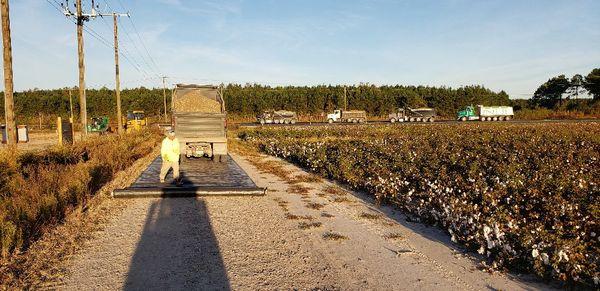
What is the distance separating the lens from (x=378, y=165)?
13.7 metres

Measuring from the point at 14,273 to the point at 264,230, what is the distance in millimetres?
3744

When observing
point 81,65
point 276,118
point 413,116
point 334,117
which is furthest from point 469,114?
point 81,65

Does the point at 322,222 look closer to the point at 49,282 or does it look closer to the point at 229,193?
the point at 229,193

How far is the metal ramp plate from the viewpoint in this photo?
998 centimetres

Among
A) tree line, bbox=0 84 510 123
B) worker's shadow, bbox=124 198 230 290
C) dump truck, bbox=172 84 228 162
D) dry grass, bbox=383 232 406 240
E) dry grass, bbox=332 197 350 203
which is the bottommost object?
dry grass, bbox=383 232 406 240

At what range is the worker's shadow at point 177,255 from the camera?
497cm

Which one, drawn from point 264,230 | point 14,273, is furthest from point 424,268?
point 14,273

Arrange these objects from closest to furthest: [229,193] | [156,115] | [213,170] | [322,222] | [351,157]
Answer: [322,222], [229,193], [213,170], [351,157], [156,115]

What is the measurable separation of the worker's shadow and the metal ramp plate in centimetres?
138

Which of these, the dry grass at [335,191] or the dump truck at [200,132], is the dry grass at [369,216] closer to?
the dry grass at [335,191]

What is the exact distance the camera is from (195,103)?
55.1ft

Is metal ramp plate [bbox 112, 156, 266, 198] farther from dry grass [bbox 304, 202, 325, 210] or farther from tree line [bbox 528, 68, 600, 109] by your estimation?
tree line [bbox 528, 68, 600, 109]

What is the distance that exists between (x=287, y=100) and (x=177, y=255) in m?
64.8

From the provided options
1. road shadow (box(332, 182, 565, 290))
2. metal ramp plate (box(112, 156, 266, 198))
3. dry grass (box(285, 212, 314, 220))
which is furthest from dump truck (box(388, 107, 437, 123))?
dry grass (box(285, 212, 314, 220))
